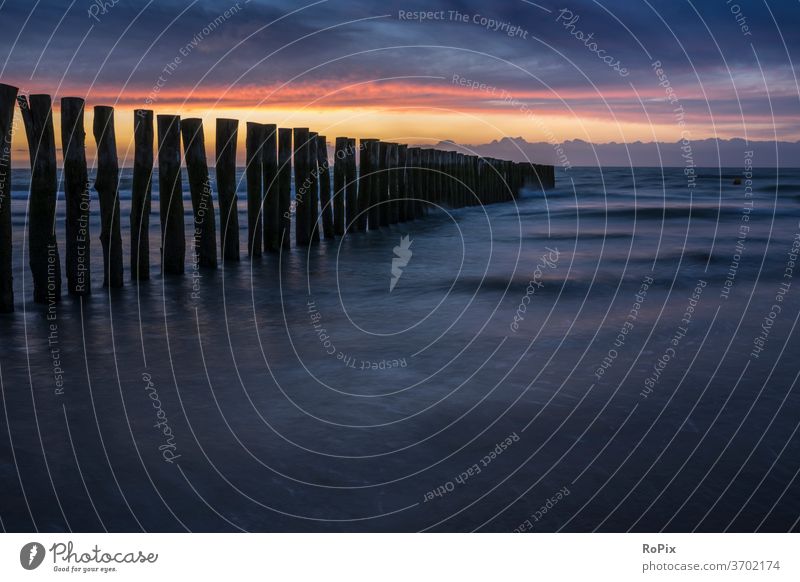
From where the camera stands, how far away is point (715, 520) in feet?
12.5

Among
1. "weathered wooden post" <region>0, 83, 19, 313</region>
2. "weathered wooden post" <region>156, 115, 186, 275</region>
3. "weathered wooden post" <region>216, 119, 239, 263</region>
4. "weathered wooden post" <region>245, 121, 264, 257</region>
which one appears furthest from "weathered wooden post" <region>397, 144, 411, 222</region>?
"weathered wooden post" <region>0, 83, 19, 313</region>

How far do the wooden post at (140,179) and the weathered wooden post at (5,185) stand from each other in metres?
1.78

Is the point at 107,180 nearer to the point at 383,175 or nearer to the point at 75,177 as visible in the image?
the point at 75,177

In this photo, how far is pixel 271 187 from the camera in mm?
12500

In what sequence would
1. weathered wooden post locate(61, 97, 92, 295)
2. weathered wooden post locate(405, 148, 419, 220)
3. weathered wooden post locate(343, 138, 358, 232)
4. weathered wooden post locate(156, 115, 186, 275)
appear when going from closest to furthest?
weathered wooden post locate(61, 97, 92, 295), weathered wooden post locate(156, 115, 186, 275), weathered wooden post locate(343, 138, 358, 232), weathered wooden post locate(405, 148, 419, 220)

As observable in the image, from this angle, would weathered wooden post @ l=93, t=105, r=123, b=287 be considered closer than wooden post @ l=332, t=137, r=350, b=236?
Yes

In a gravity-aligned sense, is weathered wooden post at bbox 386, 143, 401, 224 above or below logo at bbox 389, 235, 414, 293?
above

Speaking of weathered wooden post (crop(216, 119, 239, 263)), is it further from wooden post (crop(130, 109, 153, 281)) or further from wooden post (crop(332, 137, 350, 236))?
wooden post (crop(332, 137, 350, 236))

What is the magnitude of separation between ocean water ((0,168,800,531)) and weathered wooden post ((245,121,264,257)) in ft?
4.51

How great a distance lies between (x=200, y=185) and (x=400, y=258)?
3452 millimetres

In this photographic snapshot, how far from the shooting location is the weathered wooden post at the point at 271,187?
12.5 metres

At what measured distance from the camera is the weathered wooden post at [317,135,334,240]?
14.3 metres
